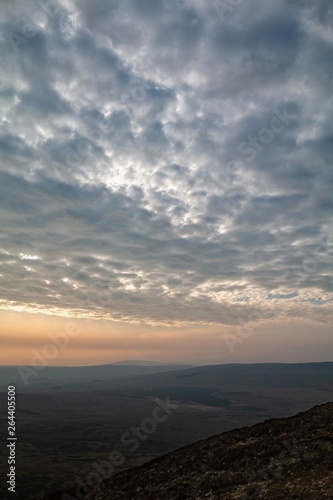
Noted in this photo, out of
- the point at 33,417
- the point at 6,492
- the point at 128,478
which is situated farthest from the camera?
the point at 33,417

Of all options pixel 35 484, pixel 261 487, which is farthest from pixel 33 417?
pixel 261 487

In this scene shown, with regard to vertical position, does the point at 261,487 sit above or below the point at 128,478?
above

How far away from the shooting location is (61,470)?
8781 cm

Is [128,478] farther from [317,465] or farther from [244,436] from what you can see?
[317,465]

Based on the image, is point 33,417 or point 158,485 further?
point 33,417

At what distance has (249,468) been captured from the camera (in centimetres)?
2694

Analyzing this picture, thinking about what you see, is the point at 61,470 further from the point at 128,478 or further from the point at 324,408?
the point at 324,408

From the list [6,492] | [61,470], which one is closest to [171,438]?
[61,470]

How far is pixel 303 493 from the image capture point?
67.2ft

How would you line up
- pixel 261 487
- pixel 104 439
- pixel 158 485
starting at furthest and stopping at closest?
pixel 104 439
pixel 158 485
pixel 261 487

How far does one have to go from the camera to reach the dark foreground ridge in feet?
73.5

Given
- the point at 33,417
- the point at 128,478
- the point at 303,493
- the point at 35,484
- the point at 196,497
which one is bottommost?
the point at 33,417

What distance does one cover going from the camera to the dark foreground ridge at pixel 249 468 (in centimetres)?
2241

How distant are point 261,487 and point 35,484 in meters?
72.5
